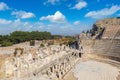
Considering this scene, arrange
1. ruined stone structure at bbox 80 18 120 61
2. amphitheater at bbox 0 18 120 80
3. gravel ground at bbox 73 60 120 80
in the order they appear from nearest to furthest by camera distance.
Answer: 1. amphitheater at bbox 0 18 120 80
2. gravel ground at bbox 73 60 120 80
3. ruined stone structure at bbox 80 18 120 61

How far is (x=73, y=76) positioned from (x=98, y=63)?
11.0 metres

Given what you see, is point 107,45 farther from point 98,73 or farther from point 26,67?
point 26,67

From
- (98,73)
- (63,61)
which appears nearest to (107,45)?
(63,61)

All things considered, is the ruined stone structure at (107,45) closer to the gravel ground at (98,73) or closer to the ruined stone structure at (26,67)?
the gravel ground at (98,73)

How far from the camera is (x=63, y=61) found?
108 feet

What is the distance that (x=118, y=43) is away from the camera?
4238 centimetres

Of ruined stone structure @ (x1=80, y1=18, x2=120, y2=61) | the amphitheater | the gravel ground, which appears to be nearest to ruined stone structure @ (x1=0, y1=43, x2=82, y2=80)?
the amphitheater

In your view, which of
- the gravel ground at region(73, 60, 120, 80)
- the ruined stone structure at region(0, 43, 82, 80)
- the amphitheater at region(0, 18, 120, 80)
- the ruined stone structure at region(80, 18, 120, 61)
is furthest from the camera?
the ruined stone structure at region(80, 18, 120, 61)

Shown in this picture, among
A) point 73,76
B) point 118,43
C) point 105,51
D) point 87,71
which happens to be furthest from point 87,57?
point 73,76

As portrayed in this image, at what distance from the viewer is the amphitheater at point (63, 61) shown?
1814cm

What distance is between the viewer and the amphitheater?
59.5ft

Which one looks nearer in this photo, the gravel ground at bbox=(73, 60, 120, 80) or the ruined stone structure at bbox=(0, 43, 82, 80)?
the ruined stone structure at bbox=(0, 43, 82, 80)

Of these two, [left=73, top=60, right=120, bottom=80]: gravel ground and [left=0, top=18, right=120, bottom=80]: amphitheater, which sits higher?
[left=0, top=18, right=120, bottom=80]: amphitheater

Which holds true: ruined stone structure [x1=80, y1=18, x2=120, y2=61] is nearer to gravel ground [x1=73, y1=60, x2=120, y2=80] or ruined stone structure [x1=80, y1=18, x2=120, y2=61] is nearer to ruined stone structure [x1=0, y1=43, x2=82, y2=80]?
gravel ground [x1=73, y1=60, x2=120, y2=80]
